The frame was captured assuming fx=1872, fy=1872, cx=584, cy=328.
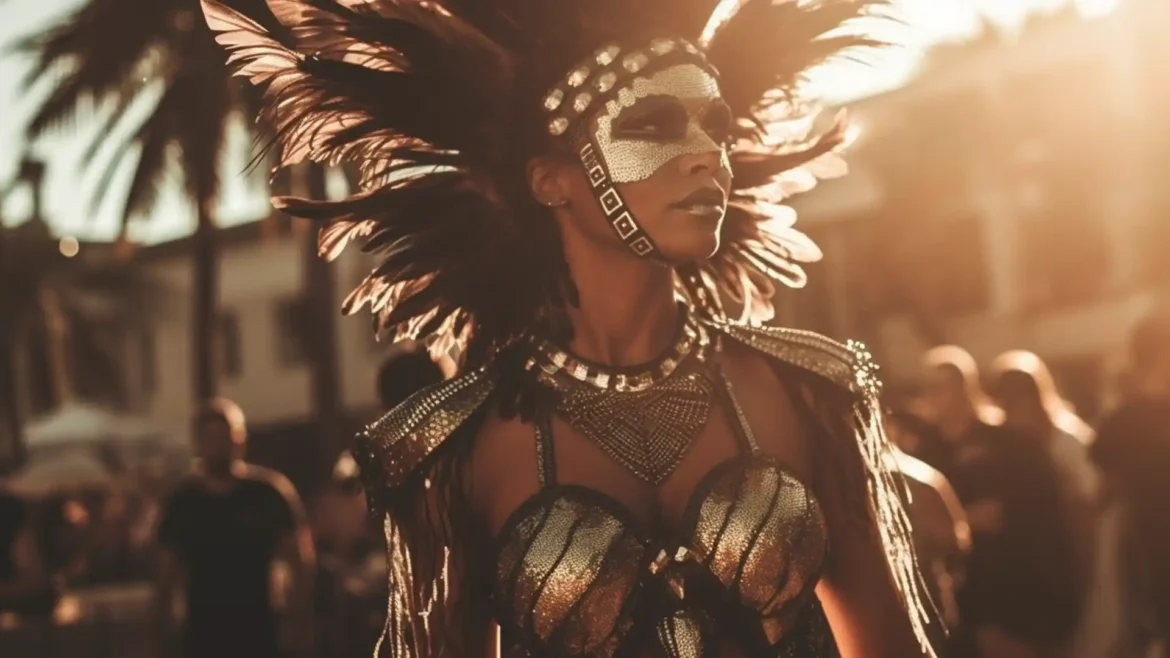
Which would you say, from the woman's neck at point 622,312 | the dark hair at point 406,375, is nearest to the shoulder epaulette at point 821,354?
the woman's neck at point 622,312

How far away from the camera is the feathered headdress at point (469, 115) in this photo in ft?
9.99

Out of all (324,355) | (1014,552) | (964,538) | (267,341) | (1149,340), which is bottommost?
(267,341)

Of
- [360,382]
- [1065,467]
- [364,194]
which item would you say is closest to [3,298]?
[360,382]

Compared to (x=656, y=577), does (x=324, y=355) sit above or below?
below

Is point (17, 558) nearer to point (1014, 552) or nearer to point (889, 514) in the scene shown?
point (1014, 552)

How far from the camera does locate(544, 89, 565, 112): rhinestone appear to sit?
3.05 meters

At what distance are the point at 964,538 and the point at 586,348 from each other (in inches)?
132

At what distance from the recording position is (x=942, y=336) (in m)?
33.4

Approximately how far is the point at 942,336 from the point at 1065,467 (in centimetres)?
2607

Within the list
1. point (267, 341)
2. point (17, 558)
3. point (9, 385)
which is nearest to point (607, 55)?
point (17, 558)

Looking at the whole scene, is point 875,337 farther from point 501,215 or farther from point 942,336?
point 501,215

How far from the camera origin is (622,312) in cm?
304

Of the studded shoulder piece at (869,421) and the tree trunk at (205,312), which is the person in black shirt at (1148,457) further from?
the tree trunk at (205,312)

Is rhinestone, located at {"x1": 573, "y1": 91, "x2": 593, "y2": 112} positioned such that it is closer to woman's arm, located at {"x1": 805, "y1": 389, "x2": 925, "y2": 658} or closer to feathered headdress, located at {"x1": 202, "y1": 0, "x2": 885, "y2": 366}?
feathered headdress, located at {"x1": 202, "y1": 0, "x2": 885, "y2": 366}
